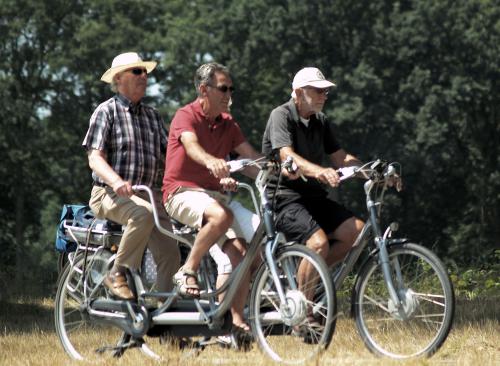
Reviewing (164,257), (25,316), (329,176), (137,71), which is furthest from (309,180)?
(25,316)

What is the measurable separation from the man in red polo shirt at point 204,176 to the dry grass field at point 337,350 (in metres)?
0.40

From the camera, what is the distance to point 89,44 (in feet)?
139

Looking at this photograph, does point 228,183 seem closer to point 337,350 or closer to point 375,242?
point 375,242

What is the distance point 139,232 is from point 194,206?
538mm

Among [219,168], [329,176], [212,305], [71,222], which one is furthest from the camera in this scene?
[71,222]

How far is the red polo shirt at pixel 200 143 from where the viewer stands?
715 centimetres

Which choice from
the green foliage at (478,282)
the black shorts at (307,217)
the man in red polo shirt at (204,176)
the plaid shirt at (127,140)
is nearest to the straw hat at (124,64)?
the plaid shirt at (127,140)

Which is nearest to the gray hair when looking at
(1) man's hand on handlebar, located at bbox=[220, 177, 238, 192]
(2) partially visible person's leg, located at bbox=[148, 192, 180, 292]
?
(1) man's hand on handlebar, located at bbox=[220, 177, 238, 192]

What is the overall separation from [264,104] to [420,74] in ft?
21.8

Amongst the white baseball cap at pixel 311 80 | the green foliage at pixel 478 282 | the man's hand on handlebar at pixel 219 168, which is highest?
the white baseball cap at pixel 311 80

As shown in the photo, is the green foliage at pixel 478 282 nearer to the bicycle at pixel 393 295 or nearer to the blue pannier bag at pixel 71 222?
the blue pannier bag at pixel 71 222

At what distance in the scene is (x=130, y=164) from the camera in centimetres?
757

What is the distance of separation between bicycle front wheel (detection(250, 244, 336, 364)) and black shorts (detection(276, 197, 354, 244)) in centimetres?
64

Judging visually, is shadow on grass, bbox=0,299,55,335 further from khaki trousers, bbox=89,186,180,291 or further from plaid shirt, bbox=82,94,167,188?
plaid shirt, bbox=82,94,167,188
